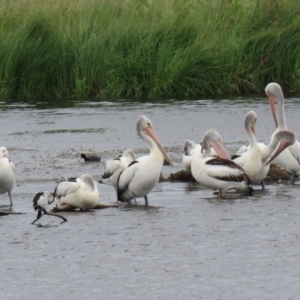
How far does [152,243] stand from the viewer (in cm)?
961

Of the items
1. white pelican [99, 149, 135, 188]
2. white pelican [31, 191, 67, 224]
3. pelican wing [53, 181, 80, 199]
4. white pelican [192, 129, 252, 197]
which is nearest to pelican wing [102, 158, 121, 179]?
white pelican [99, 149, 135, 188]

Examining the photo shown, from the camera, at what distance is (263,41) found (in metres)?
21.5

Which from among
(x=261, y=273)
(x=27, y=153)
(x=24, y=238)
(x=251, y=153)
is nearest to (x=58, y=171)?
(x=27, y=153)

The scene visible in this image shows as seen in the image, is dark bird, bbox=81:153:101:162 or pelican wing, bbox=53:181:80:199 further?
dark bird, bbox=81:153:101:162

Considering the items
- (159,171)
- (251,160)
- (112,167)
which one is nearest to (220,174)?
(251,160)

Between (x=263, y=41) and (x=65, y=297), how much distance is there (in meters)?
14.3

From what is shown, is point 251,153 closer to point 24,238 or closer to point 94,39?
point 24,238

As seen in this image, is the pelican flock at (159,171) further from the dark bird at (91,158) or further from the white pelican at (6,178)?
the dark bird at (91,158)

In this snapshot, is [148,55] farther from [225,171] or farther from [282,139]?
[225,171]

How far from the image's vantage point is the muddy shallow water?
8.14 meters

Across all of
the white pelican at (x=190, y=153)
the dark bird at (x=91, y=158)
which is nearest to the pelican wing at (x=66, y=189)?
the white pelican at (x=190, y=153)

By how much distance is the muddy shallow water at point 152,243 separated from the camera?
8141 millimetres

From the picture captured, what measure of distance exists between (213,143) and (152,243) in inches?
124

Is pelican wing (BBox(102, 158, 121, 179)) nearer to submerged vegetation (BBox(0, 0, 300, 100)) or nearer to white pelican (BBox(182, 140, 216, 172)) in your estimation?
white pelican (BBox(182, 140, 216, 172))
